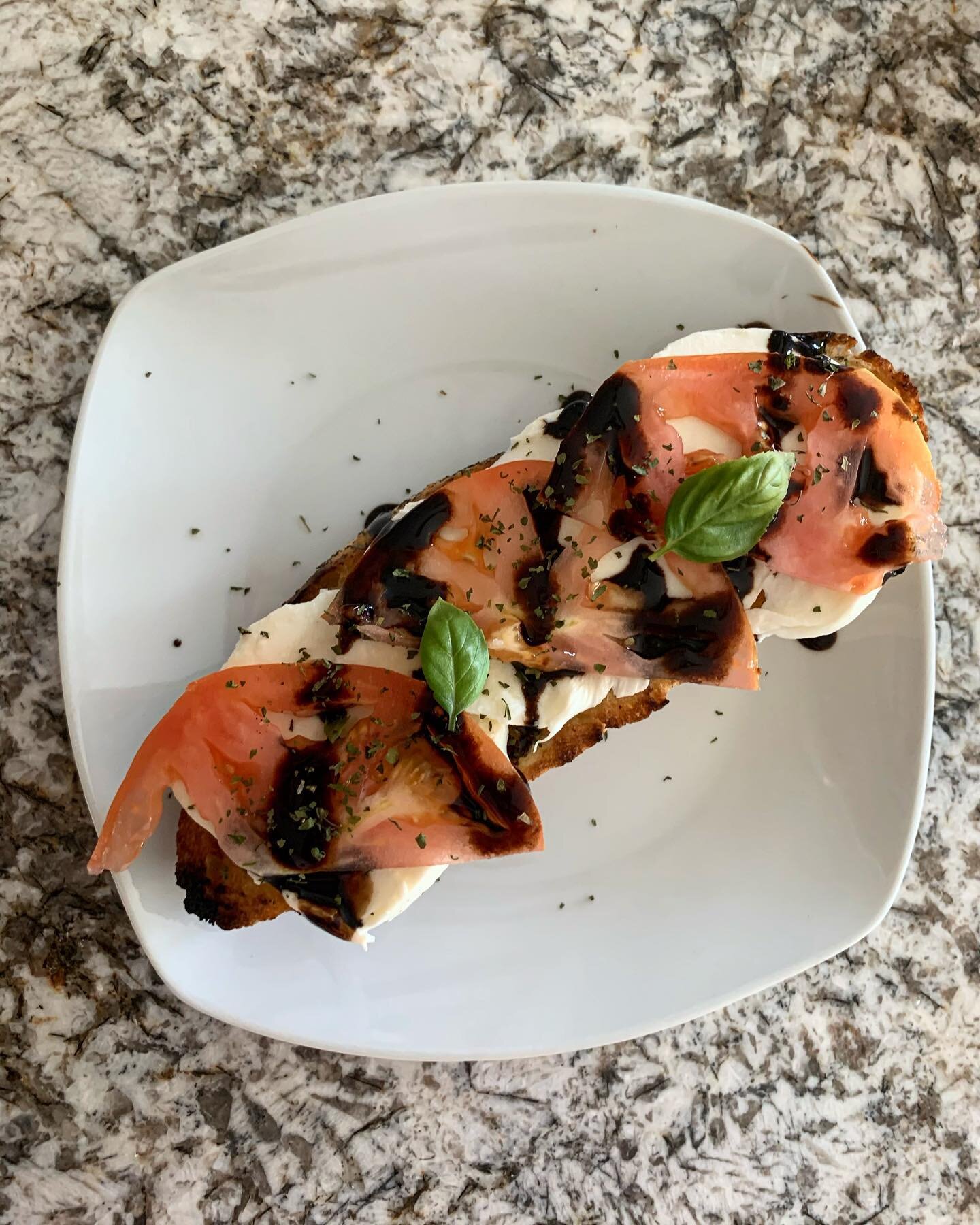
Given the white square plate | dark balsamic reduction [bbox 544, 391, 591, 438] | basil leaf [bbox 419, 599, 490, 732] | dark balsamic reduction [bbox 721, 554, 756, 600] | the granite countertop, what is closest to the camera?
basil leaf [bbox 419, 599, 490, 732]

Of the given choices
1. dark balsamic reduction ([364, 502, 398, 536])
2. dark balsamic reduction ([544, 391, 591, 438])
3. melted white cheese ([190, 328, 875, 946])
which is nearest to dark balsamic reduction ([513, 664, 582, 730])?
melted white cheese ([190, 328, 875, 946])

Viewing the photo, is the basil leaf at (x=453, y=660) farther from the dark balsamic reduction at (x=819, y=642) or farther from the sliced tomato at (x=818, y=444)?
the dark balsamic reduction at (x=819, y=642)

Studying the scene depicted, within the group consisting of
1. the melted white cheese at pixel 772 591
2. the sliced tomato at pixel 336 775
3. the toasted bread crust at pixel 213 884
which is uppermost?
the melted white cheese at pixel 772 591

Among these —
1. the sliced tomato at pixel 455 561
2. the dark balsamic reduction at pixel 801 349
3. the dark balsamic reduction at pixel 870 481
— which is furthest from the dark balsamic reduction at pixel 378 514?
the dark balsamic reduction at pixel 870 481

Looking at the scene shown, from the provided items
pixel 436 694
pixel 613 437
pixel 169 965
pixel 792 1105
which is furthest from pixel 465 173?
pixel 792 1105

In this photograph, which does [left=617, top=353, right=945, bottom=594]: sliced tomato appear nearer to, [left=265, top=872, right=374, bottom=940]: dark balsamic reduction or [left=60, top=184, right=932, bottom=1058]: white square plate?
[left=60, top=184, right=932, bottom=1058]: white square plate
